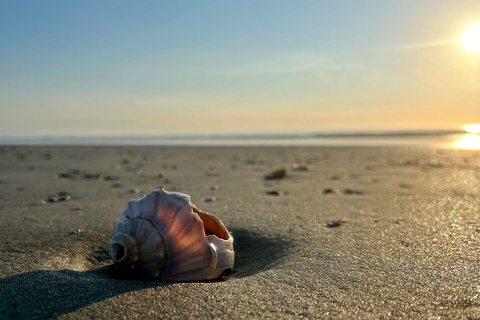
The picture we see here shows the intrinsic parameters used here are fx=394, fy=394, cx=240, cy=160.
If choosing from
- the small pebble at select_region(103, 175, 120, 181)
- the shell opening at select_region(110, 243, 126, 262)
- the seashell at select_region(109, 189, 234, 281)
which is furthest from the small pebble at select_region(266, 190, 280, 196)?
the shell opening at select_region(110, 243, 126, 262)

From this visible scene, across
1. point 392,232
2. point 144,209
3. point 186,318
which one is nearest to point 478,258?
point 392,232

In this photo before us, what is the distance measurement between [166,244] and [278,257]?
82 cm

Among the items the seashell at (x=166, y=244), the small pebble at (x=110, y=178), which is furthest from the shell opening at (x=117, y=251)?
the small pebble at (x=110, y=178)

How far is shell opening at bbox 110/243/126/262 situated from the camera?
2.01m

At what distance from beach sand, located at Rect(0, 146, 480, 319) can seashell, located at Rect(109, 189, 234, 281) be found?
0.09 meters

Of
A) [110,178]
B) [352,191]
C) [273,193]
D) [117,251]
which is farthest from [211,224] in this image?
[110,178]

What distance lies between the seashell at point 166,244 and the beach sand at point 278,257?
0.28ft

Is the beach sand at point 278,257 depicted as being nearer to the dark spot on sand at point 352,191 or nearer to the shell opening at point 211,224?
the dark spot on sand at point 352,191

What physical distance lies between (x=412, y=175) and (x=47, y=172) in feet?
19.1

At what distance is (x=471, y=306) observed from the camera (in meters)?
1.70

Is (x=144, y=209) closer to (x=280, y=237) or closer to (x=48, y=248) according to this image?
(x=48, y=248)

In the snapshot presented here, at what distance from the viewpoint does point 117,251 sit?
202 centimetres

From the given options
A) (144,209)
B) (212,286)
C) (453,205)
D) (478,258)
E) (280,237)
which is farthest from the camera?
(453,205)

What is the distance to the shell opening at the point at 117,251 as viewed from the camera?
6.59ft
